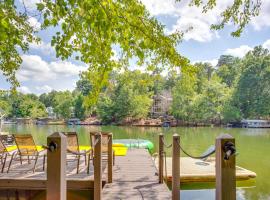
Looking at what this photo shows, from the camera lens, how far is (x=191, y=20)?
8781 mm

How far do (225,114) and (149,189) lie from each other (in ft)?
124

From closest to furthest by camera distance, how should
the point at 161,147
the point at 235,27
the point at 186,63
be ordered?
the point at 186,63
the point at 235,27
the point at 161,147

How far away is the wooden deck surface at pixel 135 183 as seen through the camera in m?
5.16

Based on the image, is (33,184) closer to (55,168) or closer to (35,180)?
(35,180)

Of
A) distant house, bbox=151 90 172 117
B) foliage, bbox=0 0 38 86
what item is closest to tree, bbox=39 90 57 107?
distant house, bbox=151 90 172 117

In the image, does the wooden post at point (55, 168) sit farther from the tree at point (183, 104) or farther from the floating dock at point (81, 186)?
the tree at point (183, 104)

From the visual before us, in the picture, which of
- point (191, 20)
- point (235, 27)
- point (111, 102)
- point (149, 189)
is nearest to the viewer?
point (235, 27)

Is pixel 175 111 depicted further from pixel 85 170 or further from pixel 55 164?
pixel 55 164

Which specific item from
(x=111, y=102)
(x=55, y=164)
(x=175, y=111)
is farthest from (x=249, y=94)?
(x=55, y=164)

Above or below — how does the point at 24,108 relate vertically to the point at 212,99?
below

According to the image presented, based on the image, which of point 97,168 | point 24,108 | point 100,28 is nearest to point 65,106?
point 24,108

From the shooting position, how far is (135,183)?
6000 millimetres

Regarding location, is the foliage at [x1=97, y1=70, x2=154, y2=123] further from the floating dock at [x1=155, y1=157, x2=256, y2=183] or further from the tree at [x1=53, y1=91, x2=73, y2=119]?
the floating dock at [x1=155, y1=157, x2=256, y2=183]

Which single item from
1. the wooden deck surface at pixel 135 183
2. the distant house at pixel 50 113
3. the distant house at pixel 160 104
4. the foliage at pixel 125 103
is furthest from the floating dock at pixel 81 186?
the distant house at pixel 50 113
